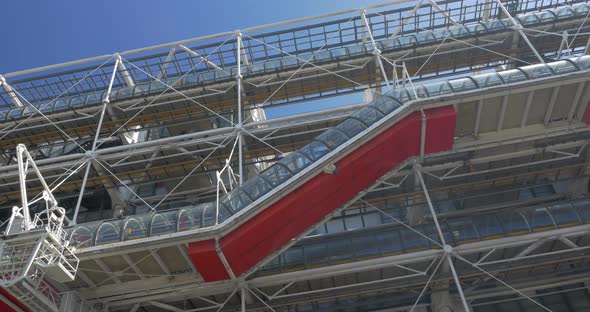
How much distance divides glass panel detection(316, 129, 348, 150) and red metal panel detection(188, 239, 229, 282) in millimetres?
3858

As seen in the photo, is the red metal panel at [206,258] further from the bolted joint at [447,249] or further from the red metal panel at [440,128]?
the red metal panel at [440,128]

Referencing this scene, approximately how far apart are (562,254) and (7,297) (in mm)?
13992

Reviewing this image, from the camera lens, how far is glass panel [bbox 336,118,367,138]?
13.9 m

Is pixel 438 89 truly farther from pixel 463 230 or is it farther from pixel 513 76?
pixel 463 230

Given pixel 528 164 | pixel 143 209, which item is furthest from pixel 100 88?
pixel 528 164

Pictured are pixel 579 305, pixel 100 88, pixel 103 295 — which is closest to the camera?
pixel 103 295

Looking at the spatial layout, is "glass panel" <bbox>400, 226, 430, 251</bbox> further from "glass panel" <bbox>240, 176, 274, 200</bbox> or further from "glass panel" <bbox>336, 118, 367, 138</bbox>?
"glass panel" <bbox>240, 176, 274, 200</bbox>

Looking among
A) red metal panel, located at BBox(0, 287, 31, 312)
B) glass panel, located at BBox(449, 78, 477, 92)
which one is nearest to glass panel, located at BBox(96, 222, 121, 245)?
red metal panel, located at BBox(0, 287, 31, 312)

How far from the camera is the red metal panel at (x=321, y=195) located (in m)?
12.8

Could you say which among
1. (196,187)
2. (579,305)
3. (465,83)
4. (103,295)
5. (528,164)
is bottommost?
(579,305)

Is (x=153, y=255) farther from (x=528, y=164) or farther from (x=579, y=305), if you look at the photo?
(x=579, y=305)

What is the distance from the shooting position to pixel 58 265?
1203 cm

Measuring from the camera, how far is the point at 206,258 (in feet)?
41.5

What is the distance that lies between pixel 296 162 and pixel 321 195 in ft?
3.45
